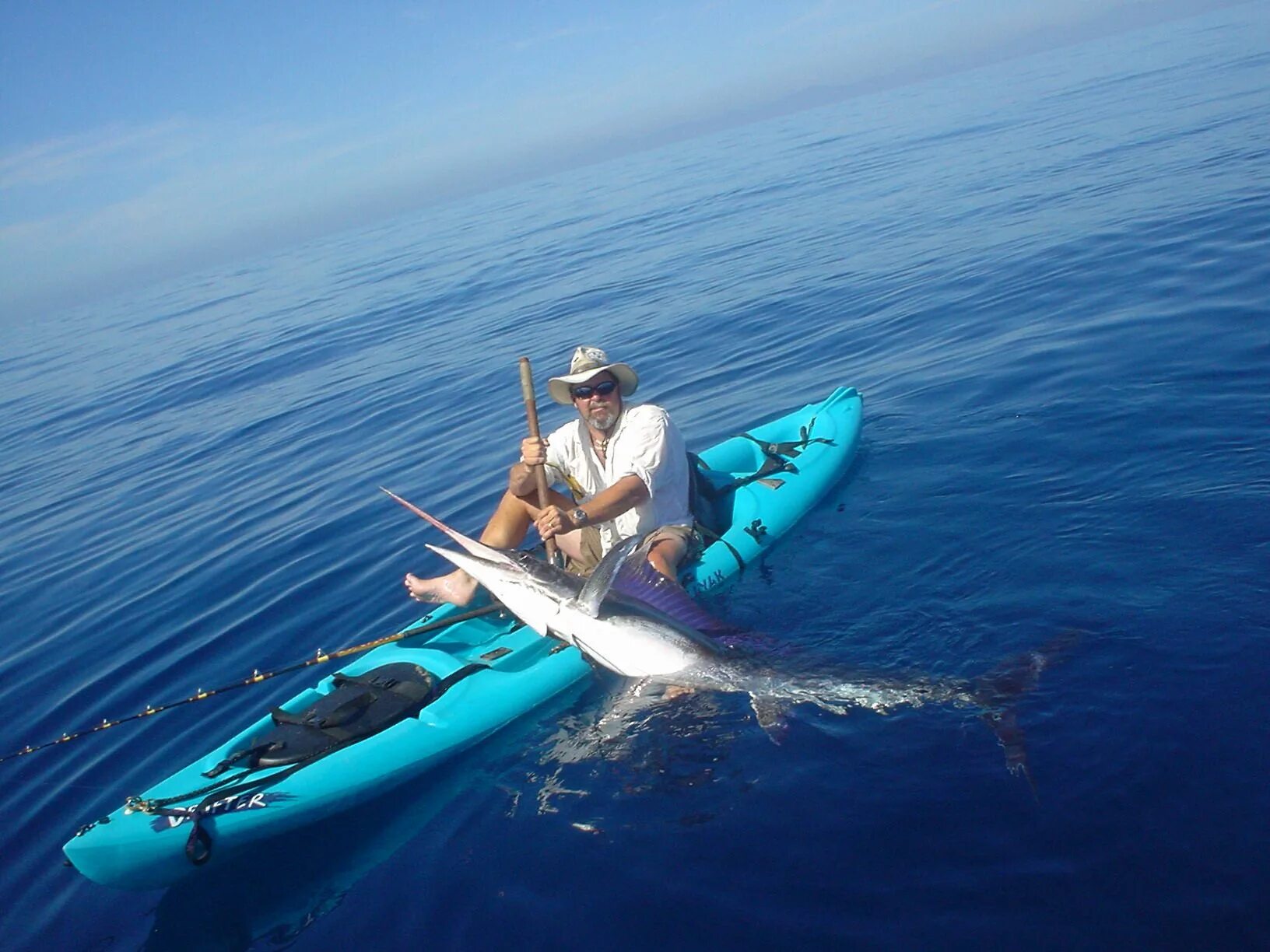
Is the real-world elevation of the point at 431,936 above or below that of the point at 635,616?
below

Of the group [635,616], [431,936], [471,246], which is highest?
[471,246]

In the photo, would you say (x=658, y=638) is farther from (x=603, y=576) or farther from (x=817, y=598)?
(x=817, y=598)

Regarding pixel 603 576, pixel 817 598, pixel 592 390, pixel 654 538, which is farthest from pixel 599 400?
pixel 817 598

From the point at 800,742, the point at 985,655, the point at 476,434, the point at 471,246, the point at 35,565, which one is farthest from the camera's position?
the point at 471,246

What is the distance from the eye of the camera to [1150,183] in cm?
1762

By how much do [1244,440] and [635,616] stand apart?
495 centimetres

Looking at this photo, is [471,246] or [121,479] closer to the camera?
[121,479]

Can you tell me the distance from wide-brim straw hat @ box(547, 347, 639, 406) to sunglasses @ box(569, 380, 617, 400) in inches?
2.3

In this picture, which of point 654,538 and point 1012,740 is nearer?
point 1012,740

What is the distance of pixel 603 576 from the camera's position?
19.2 ft

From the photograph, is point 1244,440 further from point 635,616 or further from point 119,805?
point 119,805

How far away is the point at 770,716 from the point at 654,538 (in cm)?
195

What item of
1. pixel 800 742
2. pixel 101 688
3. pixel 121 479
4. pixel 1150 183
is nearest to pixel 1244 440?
pixel 800 742

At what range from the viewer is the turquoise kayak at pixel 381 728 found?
535 cm
